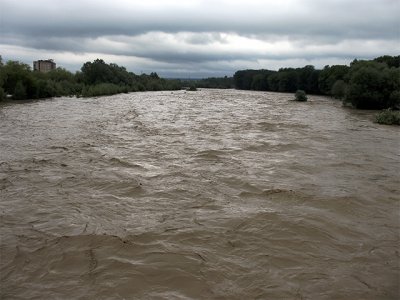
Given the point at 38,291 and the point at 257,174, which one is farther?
the point at 257,174

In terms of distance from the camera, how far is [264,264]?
20.6ft

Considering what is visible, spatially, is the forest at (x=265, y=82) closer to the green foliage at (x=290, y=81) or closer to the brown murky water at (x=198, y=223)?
the green foliage at (x=290, y=81)

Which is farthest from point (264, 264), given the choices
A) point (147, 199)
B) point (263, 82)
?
point (263, 82)

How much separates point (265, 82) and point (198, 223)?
125 meters

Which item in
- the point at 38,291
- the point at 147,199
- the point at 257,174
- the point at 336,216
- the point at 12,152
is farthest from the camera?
the point at 12,152

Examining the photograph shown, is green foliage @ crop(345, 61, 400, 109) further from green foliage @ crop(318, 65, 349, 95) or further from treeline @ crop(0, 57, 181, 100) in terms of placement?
treeline @ crop(0, 57, 181, 100)

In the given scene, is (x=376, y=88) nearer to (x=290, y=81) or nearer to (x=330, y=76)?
(x=330, y=76)

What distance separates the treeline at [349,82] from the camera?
1699 inches

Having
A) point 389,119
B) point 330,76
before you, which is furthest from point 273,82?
point 389,119

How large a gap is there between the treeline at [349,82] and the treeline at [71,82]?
33074mm

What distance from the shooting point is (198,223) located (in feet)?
26.1

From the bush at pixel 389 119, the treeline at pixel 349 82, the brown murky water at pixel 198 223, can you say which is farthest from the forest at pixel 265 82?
the brown murky water at pixel 198 223

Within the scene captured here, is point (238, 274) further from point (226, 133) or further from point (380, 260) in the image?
point (226, 133)

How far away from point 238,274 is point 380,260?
255 centimetres
